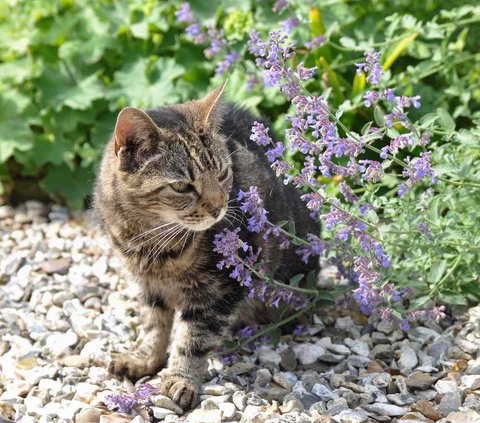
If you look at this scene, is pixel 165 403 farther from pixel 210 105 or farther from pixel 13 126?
pixel 13 126

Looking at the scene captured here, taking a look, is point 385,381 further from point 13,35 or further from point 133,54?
point 13,35

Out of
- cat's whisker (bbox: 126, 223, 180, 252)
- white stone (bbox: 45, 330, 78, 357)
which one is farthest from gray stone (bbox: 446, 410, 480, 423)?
white stone (bbox: 45, 330, 78, 357)

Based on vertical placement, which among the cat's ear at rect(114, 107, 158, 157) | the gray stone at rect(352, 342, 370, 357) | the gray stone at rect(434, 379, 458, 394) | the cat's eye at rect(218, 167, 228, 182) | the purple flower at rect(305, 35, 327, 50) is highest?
the cat's ear at rect(114, 107, 158, 157)

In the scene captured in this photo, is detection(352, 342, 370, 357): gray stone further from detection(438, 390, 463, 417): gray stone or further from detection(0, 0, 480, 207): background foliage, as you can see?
detection(0, 0, 480, 207): background foliage

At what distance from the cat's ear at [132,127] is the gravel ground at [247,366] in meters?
0.95

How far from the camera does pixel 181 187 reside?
10.0 ft

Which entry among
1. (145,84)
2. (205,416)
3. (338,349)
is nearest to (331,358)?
(338,349)

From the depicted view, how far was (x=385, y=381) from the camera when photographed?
312 cm

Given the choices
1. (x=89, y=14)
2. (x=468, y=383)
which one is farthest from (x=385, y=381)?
(x=89, y=14)

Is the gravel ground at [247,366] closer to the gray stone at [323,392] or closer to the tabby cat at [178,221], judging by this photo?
the gray stone at [323,392]

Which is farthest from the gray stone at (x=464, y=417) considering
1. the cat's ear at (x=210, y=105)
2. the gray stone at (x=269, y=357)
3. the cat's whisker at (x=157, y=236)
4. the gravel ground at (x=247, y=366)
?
the cat's ear at (x=210, y=105)

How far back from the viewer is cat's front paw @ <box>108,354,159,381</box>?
3.27 meters

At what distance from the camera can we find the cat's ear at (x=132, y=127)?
2881mm

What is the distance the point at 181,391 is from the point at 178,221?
24.8 inches
